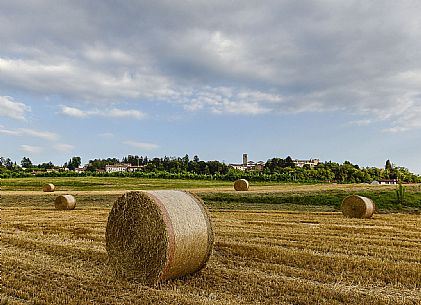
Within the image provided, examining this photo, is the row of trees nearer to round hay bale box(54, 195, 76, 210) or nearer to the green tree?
the green tree

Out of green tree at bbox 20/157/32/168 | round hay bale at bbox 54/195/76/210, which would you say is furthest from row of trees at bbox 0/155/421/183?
round hay bale at bbox 54/195/76/210

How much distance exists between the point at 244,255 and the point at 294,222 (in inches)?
280

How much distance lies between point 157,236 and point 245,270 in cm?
189

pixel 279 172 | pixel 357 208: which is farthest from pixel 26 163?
pixel 357 208

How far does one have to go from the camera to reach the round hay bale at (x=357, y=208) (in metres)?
18.8

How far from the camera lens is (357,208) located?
62.5 feet

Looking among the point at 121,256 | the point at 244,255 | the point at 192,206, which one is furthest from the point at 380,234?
the point at 121,256

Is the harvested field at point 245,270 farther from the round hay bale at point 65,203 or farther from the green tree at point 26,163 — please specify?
the green tree at point 26,163

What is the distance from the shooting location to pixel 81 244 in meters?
10.9

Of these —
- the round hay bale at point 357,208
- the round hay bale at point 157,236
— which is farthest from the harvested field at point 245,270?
the round hay bale at point 357,208

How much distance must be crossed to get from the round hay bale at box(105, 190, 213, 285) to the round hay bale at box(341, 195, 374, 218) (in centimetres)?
1213

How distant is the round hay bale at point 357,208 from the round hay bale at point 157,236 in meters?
12.1

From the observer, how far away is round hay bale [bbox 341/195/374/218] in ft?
61.7

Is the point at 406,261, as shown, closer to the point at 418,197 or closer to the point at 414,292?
the point at 414,292
